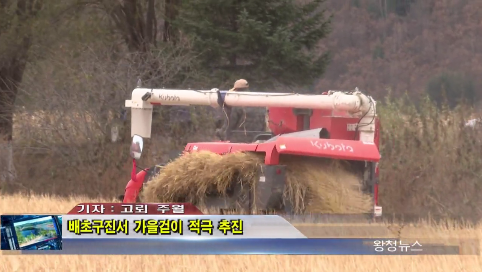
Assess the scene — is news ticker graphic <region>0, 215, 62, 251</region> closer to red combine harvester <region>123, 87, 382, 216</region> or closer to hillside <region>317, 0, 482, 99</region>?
red combine harvester <region>123, 87, 382, 216</region>

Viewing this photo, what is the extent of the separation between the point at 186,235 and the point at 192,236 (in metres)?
0.04

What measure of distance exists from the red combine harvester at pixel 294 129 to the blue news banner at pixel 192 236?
4.63 feet

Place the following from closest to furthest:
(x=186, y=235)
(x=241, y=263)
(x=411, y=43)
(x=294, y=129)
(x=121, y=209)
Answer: (x=186, y=235)
(x=121, y=209)
(x=241, y=263)
(x=294, y=129)
(x=411, y=43)

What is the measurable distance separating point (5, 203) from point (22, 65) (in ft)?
23.3

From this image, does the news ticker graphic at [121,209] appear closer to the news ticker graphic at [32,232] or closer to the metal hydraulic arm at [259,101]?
the news ticker graphic at [32,232]

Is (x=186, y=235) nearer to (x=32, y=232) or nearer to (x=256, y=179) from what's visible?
(x=32, y=232)

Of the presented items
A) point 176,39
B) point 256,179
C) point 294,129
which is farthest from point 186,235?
point 176,39

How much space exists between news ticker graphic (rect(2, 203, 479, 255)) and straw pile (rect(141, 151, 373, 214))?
1.57m

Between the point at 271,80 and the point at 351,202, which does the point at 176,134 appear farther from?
the point at 351,202

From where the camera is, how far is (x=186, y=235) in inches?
248

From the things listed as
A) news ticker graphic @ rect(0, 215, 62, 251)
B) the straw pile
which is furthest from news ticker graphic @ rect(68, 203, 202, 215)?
the straw pile

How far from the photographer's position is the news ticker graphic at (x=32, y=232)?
→ 6.40 meters

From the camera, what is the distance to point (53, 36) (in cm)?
1834

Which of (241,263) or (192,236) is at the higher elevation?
(192,236)
